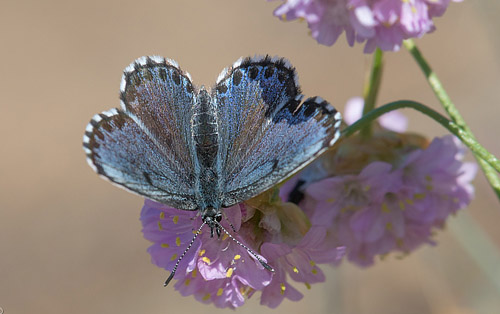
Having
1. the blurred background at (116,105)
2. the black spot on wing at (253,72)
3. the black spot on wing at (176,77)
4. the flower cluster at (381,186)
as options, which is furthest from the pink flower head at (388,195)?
the blurred background at (116,105)

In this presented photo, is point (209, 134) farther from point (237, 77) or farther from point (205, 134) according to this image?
point (237, 77)

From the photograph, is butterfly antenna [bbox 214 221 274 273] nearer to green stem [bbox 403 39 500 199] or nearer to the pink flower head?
the pink flower head

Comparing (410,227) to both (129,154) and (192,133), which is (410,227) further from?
(129,154)

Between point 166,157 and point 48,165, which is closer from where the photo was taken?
point 166,157

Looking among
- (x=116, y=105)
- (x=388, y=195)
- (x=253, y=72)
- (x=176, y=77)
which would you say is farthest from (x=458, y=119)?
(x=116, y=105)

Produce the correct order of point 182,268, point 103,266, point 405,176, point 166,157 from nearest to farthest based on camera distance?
point 182,268, point 166,157, point 405,176, point 103,266

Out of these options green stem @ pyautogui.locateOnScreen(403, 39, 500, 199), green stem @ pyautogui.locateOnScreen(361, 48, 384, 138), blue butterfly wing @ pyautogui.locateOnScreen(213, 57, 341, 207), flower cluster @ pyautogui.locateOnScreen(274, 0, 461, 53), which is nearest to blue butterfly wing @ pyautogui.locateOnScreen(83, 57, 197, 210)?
blue butterfly wing @ pyautogui.locateOnScreen(213, 57, 341, 207)

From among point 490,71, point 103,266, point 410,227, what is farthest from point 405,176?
point 490,71
